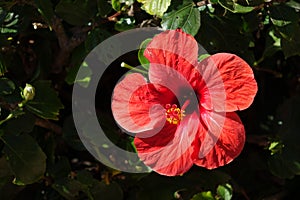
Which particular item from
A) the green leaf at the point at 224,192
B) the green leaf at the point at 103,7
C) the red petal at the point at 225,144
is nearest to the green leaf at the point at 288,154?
the green leaf at the point at 224,192

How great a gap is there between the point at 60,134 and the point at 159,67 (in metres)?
0.57

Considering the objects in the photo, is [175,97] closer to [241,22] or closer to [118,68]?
[241,22]

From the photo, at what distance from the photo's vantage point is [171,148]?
1.38 metres

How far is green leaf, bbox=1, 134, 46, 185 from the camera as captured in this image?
1.58 metres

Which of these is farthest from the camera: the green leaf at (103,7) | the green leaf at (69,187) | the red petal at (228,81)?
the green leaf at (69,187)

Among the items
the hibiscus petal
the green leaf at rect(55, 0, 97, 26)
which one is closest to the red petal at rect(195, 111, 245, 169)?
the hibiscus petal

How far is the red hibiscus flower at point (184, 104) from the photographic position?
132 cm

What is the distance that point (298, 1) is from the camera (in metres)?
1.61

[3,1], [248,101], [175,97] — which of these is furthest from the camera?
[3,1]

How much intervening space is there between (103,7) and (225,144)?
0.47 metres

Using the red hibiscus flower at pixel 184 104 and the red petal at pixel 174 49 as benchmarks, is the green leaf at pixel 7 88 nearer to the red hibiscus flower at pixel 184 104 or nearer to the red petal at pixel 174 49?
the red hibiscus flower at pixel 184 104

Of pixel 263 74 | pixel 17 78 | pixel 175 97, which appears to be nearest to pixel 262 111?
pixel 263 74

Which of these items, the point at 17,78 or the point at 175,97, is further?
the point at 17,78

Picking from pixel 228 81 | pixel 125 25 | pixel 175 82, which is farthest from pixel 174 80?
pixel 125 25
